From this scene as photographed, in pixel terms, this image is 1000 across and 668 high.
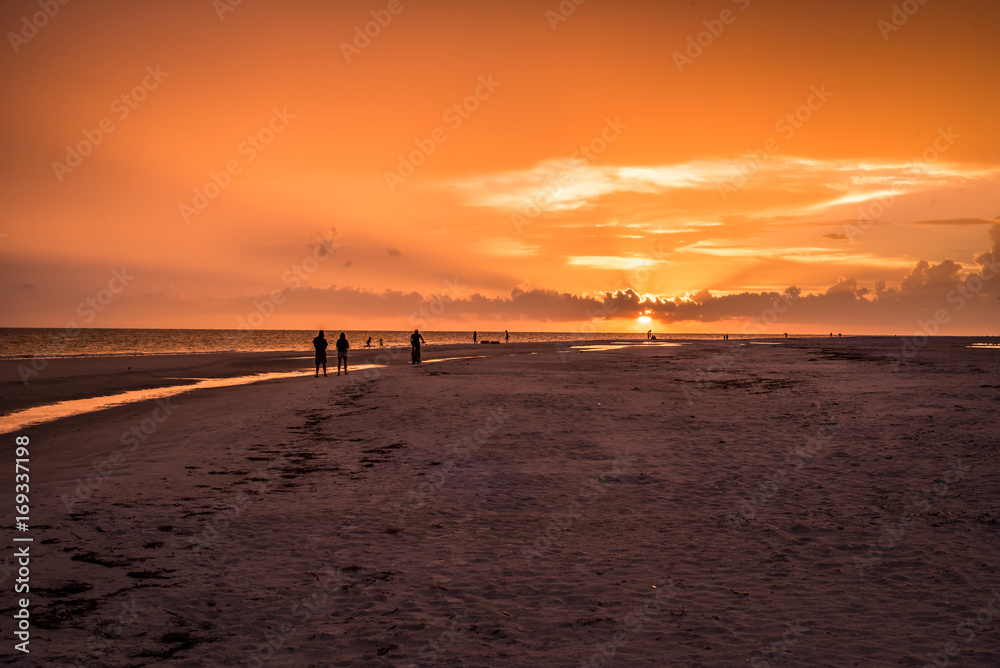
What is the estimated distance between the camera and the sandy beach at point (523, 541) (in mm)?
5863

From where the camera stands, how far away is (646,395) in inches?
922

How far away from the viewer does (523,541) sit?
28.4 feet

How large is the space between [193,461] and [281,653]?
30.7ft

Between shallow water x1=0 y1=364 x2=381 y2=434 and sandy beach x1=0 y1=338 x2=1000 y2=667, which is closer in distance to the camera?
sandy beach x1=0 y1=338 x2=1000 y2=667

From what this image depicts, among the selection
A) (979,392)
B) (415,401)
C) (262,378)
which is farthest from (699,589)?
(262,378)

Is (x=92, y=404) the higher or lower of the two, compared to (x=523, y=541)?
higher

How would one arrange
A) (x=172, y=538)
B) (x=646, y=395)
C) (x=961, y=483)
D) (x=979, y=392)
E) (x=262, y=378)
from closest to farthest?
(x=172, y=538) < (x=961, y=483) < (x=979, y=392) < (x=646, y=395) < (x=262, y=378)

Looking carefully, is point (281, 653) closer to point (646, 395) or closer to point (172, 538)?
point (172, 538)

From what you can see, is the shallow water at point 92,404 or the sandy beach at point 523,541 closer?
the sandy beach at point 523,541

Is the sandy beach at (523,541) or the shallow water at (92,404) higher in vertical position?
the shallow water at (92,404)

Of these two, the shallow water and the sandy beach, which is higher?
the shallow water

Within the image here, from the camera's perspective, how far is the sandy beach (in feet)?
19.2

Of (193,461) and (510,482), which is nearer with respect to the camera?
(510,482)

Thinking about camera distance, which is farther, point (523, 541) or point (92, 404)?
point (92, 404)
